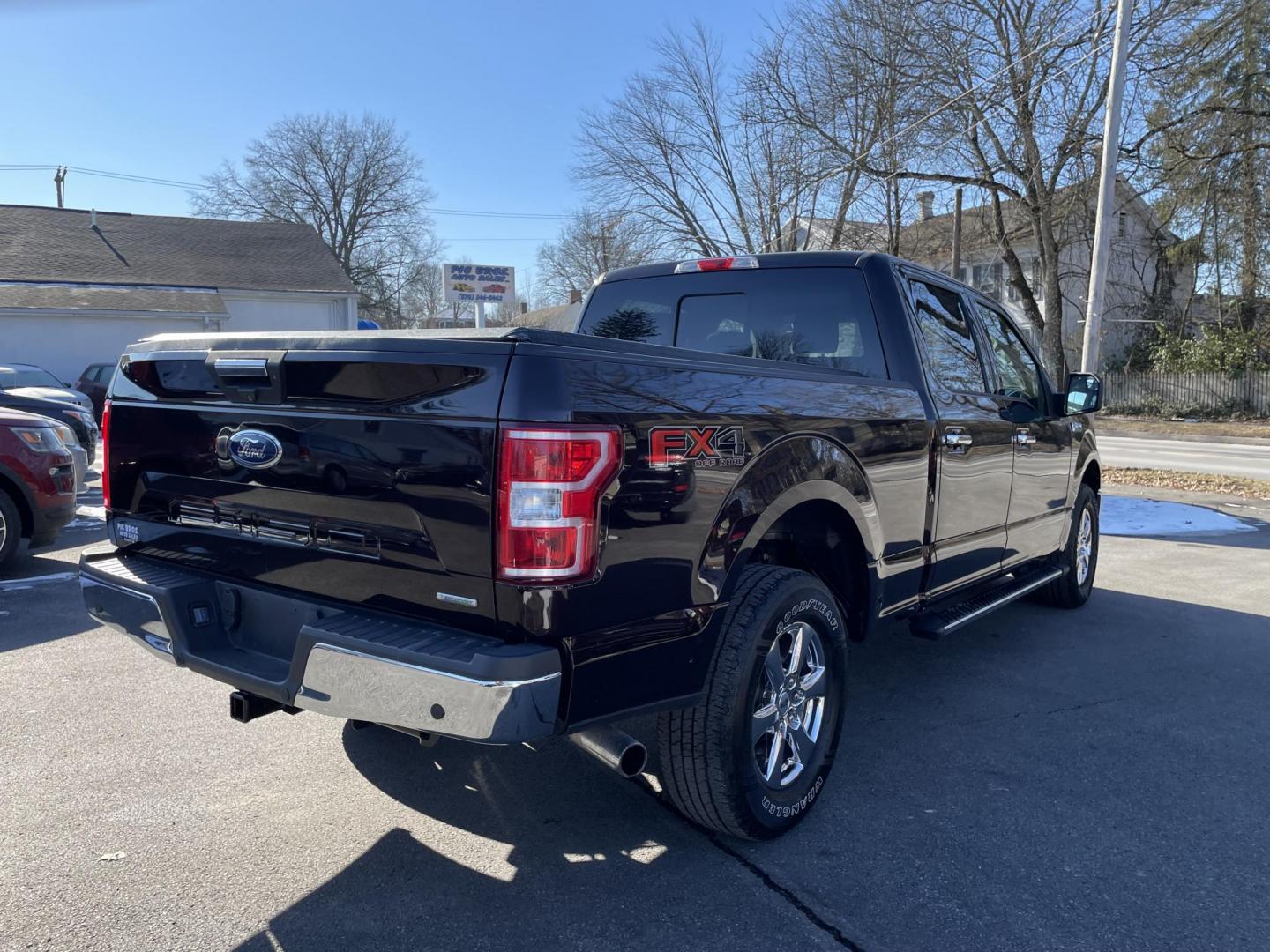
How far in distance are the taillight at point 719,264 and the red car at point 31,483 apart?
199 inches

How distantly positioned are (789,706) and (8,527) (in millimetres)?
6073

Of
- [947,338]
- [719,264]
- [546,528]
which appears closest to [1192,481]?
[947,338]

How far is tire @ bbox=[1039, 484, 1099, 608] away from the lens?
612cm

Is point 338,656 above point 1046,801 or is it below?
above

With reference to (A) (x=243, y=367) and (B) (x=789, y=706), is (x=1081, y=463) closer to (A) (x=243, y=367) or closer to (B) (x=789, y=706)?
(B) (x=789, y=706)

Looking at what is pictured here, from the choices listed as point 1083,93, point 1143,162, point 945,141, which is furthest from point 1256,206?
point 945,141

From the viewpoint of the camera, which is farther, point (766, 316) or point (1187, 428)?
point (1187, 428)

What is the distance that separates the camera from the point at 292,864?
2.98 metres

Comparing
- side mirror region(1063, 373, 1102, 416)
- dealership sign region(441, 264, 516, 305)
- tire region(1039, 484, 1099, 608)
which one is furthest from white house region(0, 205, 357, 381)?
side mirror region(1063, 373, 1102, 416)

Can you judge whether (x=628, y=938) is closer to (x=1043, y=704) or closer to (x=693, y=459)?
(x=693, y=459)

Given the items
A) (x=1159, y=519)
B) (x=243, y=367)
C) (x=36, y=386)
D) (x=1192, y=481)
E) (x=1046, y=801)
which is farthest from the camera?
(x=36, y=386)

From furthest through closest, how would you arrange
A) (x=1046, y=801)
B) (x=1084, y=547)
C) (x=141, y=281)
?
1. (x=141, y=281)
2. (x=1084, y=547)
3. (x=1046, y=801)

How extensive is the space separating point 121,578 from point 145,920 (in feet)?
3.57

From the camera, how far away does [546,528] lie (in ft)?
7.70
